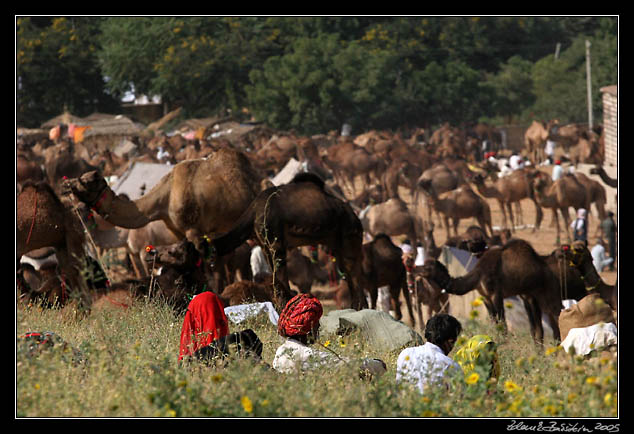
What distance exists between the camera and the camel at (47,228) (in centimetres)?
976

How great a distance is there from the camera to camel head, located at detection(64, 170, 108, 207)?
10.6 metres

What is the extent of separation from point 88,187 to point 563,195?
16015 mm

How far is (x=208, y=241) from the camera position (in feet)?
33.1

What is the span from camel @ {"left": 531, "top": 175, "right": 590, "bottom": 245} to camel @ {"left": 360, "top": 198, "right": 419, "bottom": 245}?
448 cm

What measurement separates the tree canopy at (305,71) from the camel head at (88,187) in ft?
141

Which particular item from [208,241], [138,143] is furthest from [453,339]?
[138,143]

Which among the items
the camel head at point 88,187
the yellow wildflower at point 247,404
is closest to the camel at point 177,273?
the camel head at point 88,187

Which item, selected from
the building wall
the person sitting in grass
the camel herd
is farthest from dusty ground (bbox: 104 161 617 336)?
the person sitting in grass

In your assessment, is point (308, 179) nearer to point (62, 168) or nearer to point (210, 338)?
point (210, 338)

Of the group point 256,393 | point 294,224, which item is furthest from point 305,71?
point 256,393

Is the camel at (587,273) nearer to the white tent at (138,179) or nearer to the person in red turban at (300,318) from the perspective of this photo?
the person in red turban at (300,318)

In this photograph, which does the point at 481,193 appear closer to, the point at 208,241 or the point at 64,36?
the point at 208,241

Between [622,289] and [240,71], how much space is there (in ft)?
174

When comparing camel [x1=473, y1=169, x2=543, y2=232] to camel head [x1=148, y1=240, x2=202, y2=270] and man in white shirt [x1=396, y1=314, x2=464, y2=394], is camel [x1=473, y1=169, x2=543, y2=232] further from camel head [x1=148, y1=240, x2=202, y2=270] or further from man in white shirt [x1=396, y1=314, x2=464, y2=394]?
man in white shirt [x1=396, y1=314, x2=464, y2=394]
